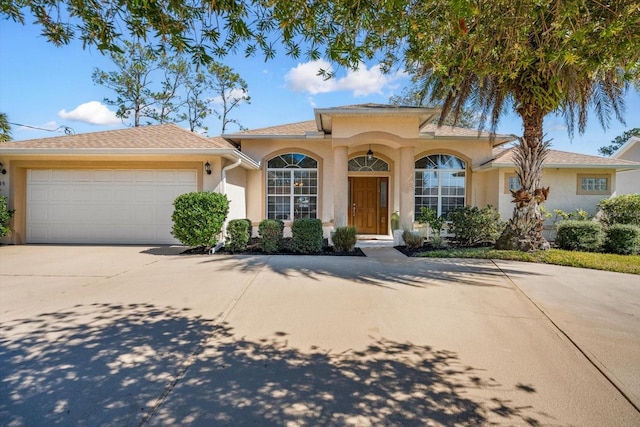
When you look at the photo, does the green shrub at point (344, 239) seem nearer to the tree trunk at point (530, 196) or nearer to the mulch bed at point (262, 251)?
the mulch bed at point (262, 251)

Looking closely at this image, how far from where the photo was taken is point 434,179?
45.1 ft

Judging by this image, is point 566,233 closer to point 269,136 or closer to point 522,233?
point 522,233

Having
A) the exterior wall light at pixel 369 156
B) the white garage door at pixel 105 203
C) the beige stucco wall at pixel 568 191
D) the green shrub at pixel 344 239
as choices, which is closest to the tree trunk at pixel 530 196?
the beige stucco wall at pixel 568 191

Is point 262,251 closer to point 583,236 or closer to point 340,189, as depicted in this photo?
point 340,189

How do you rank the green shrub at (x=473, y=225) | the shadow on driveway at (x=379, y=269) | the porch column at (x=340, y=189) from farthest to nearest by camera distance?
1. the porch column at (x=340, y=189)
2. the green shrub at (x=473, y=225)
3. the shadow on driveway at (x=379, y=269)

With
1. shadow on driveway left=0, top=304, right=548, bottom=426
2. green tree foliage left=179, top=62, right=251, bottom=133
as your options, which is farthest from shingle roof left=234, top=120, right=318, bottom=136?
green tree foliage left=179, top=62, right=251, bottom=133

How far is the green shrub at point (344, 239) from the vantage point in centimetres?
1005

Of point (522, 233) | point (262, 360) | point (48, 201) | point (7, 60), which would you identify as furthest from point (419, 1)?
point (48, 201)

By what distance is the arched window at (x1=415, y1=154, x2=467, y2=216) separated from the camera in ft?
45.1

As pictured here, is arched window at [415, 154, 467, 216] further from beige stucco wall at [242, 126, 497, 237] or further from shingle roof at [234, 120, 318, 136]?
shingle roof at [234, 120, 318, 136]

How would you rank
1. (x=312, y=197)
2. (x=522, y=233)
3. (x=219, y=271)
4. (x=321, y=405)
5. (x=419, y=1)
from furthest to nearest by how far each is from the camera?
(x=312, y=197) → (x=522, y=233) → (x=219, y=271) → (x=419, y=1) → (x=321, y=405)

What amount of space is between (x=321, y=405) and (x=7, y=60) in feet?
35.4

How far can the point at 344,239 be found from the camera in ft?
32.9

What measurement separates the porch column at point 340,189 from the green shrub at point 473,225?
3562 mm
